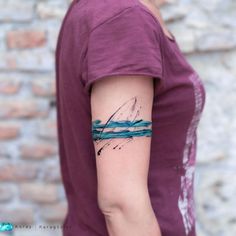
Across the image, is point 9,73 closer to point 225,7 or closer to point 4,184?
point 4,184

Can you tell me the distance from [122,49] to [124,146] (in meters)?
0.17

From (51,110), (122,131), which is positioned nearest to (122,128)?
(122,131)

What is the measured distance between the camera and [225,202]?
1950mm

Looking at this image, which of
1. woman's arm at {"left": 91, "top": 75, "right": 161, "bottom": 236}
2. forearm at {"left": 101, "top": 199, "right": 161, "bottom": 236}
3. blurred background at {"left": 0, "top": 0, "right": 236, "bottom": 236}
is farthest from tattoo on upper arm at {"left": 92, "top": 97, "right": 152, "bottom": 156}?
blurred background at {"left": 0, "top": 0, "right": 236, "bottom": 236}

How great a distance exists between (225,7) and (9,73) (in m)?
0.86

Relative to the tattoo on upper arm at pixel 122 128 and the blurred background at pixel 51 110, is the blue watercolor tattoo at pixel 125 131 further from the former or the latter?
the blurred background at pixel 51 110

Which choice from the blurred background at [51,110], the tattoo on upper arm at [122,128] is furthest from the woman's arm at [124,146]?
the blurred background at [51,110]

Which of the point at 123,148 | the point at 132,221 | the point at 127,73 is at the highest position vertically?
the point at 127,73

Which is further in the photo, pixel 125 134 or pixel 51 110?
pixel 51 110

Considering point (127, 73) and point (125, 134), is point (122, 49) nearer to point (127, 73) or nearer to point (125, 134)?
point (127, 73)

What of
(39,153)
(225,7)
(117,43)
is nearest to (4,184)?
(39,153)

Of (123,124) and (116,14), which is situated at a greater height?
(116,14)

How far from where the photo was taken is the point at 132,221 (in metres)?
0.89

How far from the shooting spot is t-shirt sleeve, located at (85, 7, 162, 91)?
0.84m
